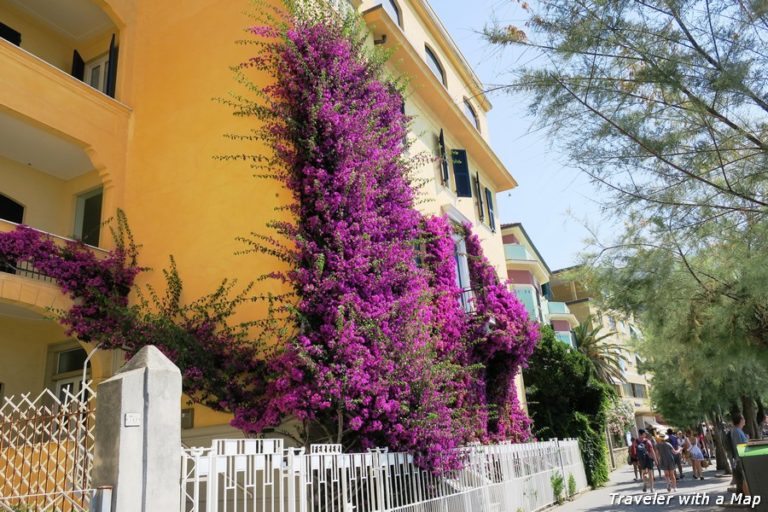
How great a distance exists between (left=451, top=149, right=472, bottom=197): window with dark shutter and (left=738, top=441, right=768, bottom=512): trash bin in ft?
34.5

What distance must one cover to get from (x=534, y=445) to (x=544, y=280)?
2846 cm

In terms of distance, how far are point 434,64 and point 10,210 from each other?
12328mm

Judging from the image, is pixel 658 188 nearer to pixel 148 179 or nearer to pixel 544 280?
pixel 148 179

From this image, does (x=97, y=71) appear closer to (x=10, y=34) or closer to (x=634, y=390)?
(x=10, y=34)

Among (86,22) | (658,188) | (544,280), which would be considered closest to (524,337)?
(658,188)

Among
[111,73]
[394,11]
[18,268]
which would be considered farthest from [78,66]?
[394,11]

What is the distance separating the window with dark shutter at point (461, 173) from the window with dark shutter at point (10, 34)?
11.3m

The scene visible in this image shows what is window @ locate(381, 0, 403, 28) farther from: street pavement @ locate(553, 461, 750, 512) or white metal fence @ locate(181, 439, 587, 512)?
street pavement @ locate(553, 461, 750, 512)

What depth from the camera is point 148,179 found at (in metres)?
12.8

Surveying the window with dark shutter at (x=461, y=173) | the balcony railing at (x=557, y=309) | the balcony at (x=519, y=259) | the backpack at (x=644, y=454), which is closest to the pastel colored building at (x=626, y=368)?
the balcony railing at (x=557, y=309)

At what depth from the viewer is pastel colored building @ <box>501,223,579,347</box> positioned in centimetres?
3416

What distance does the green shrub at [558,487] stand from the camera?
580 inches

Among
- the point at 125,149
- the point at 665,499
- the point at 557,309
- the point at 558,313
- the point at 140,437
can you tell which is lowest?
the point at 665,499

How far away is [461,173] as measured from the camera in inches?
705
